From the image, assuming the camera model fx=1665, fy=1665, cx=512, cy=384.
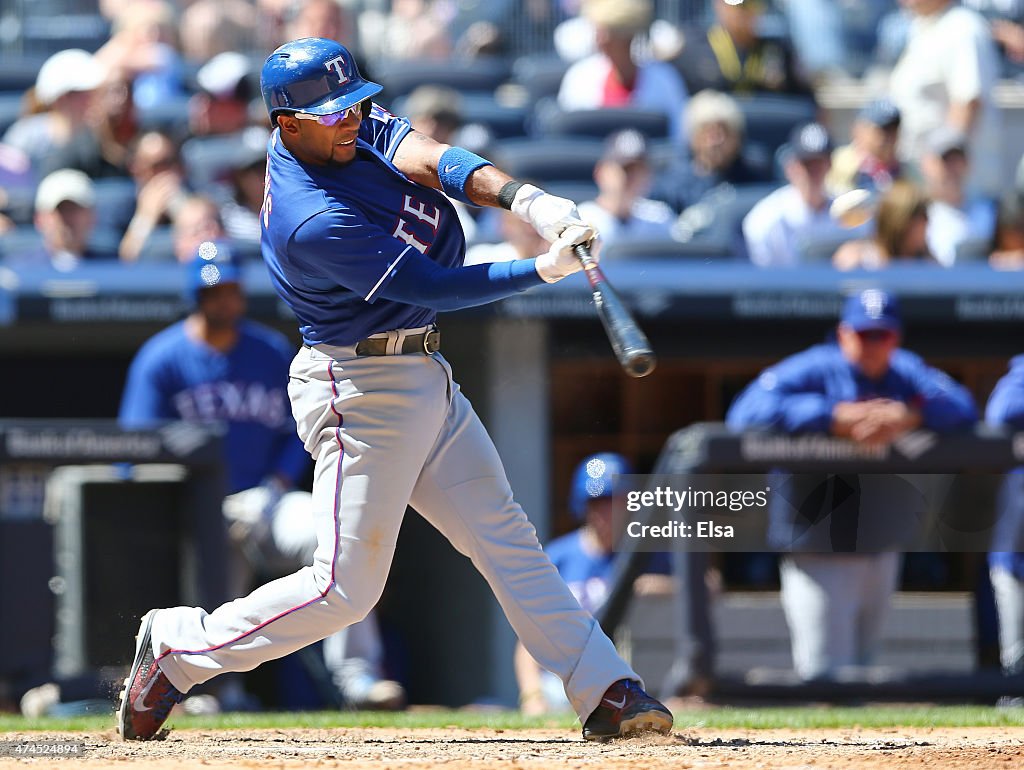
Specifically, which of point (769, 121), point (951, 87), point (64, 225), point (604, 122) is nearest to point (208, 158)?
point (64, 225)

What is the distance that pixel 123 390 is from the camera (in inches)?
263

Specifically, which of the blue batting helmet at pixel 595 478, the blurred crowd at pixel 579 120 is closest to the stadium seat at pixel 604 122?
the blurred crowd at pixel 579 120

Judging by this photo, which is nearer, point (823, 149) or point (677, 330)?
point (677, 330)

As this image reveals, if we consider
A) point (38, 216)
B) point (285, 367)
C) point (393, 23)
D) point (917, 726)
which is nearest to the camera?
point (917, 726)

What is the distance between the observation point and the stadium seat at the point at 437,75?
28.2 feet

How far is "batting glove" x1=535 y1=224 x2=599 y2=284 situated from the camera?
11.1 ft

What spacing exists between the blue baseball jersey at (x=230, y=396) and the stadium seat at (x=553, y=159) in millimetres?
2016

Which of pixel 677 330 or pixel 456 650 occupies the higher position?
pixel 677 330

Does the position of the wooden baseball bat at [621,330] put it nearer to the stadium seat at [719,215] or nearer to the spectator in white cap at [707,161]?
the stadium seat at [719,215]

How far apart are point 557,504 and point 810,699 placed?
4.34 feet

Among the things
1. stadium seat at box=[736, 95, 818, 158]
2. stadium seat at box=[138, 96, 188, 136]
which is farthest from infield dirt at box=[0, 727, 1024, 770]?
stadium seat at box=[736, 95, 818, 158]

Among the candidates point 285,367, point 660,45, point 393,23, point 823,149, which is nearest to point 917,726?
point 285,367

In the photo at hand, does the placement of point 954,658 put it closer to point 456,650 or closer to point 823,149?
point 456,650

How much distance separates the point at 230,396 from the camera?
5.90m
